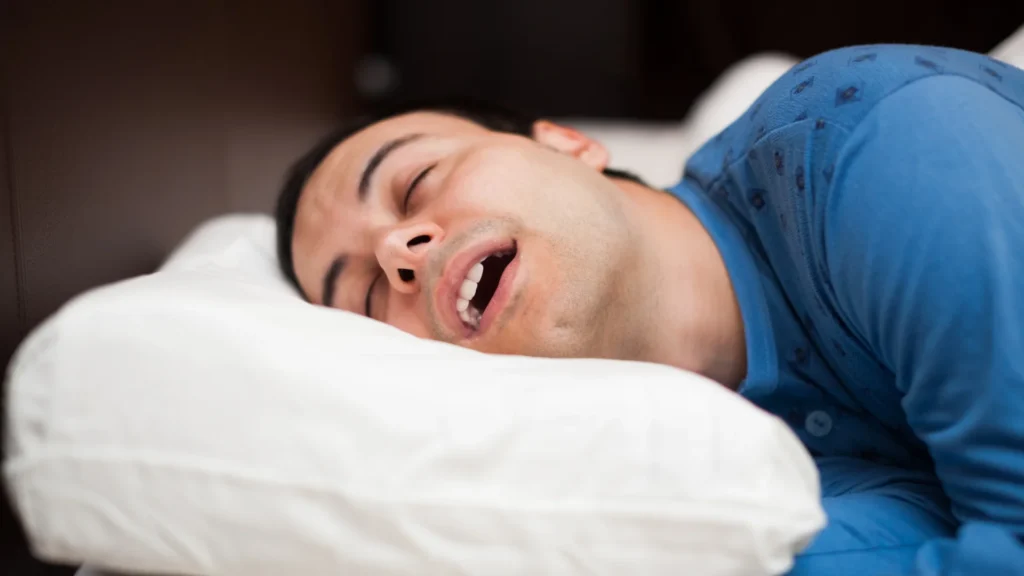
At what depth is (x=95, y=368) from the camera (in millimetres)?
584

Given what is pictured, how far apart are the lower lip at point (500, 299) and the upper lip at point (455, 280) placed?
0.09 feet

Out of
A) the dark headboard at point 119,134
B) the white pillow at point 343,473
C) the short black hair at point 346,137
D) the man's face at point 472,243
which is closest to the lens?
the white pillow at point 343,473

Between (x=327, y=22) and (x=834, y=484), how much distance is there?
1798mm

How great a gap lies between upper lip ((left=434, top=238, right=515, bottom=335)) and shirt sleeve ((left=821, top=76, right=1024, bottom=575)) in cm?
34

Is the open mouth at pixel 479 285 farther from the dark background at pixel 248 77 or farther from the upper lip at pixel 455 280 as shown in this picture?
the dark background at pixel 248 77

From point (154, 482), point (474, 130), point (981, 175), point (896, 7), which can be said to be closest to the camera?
point (154, 482)

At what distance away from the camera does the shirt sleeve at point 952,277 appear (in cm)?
64

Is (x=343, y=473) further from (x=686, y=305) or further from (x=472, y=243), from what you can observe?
(x=686, y=305)

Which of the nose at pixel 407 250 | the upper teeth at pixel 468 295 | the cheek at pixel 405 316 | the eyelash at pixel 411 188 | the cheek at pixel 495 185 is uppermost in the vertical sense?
the cheek at pixel 495 185

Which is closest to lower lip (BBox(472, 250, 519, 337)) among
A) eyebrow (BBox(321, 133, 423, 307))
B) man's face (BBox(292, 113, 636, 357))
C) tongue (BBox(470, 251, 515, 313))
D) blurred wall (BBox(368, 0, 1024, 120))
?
man's face (BBox(292, 113, 636, 357))

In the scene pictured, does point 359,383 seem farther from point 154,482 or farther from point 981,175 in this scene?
point 981,175

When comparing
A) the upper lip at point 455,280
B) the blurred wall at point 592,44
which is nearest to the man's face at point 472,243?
the upper lip at point 455,280

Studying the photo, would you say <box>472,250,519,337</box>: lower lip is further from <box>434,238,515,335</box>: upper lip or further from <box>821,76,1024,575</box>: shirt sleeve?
<box>821,76,1024,575</box>: shirt sleeve

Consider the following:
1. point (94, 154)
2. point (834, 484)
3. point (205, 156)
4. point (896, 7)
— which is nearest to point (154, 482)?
point (94, 154)
